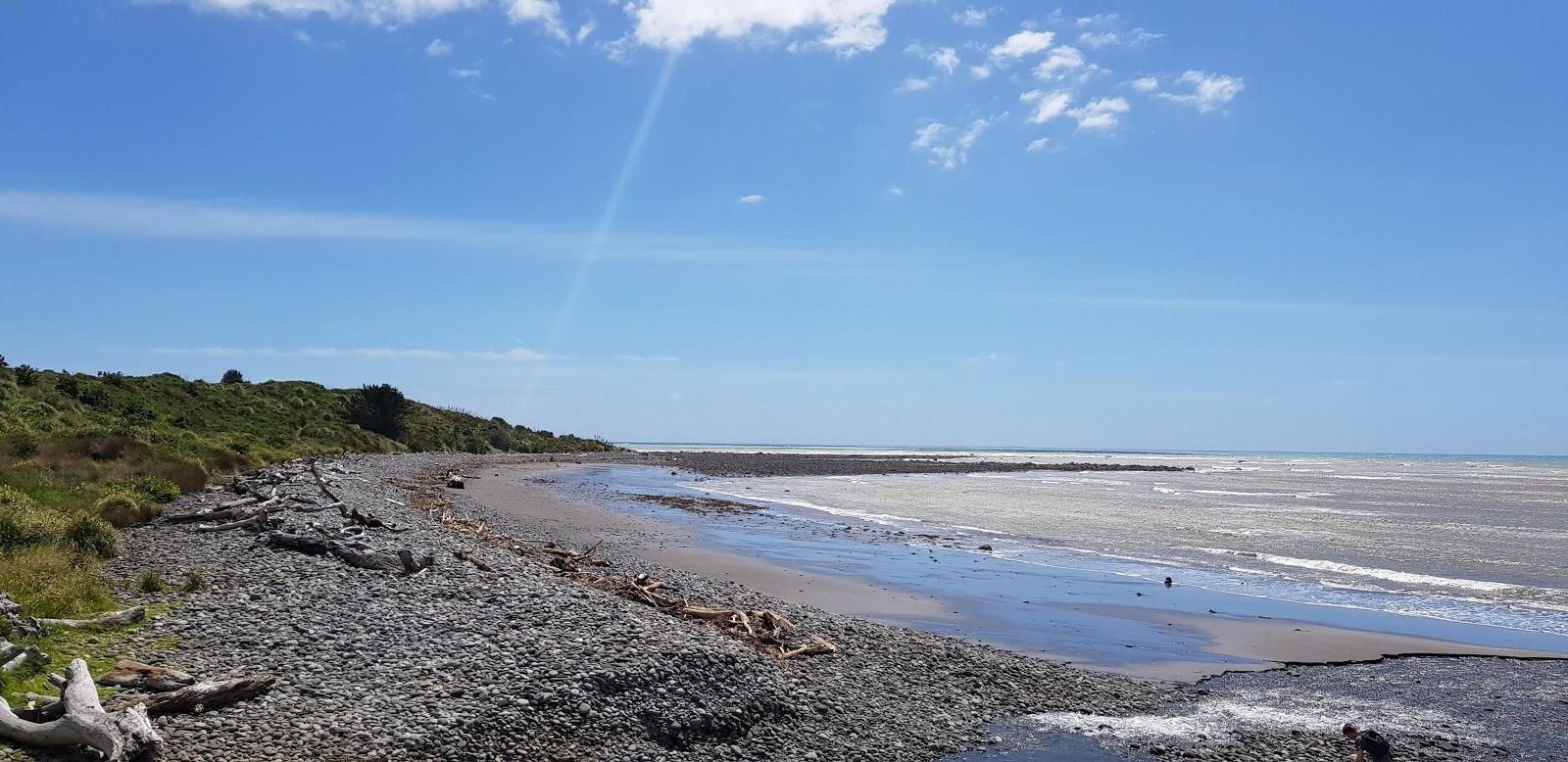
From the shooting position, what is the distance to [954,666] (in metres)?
14.5

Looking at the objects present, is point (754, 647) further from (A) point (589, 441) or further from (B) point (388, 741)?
(A) point (589, 441)

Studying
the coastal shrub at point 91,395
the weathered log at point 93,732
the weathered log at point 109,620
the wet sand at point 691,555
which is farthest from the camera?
the coastal shrub at point 91,395

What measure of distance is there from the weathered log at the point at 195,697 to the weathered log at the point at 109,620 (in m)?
2.99

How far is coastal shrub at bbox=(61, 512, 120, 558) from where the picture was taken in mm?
16203

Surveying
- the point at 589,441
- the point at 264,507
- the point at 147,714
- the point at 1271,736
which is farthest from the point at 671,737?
the point at 589,441

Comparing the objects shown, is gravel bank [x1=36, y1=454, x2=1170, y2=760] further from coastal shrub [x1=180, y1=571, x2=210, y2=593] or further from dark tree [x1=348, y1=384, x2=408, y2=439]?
dark tree [x1=348, y1=384, x2=408, y2=439]

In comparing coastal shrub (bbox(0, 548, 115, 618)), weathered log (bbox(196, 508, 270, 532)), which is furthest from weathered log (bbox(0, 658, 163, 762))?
weathered log (bbox(196, 508, 270, 532))

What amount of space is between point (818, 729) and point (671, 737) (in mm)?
1873

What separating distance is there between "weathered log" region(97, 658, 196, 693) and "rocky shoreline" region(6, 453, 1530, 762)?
469 millimetres

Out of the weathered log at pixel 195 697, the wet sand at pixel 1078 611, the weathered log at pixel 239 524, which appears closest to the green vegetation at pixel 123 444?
the weathered log at pixel 239 524

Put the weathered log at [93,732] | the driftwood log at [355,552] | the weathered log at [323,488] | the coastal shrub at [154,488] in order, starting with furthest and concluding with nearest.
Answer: the weathered log at [323,488]
the coastal shrub at [154,488]
the driftwood log at [355,552]
the weathered log at [93,732]

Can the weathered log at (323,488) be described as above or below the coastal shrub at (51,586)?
above

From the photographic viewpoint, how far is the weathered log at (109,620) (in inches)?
433

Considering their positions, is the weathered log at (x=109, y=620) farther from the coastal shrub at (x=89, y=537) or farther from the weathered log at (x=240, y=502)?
the weathered log at (x=240, y=502)
